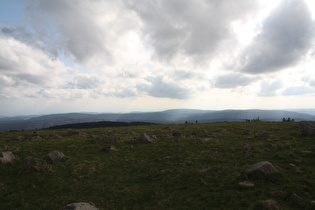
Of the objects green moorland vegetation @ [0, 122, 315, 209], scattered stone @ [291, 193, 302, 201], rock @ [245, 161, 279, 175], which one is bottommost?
green moorland vegetation @ [0, 122, 315, 209]

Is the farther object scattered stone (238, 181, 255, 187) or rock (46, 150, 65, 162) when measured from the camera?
rock (46, 150, 65, 162)

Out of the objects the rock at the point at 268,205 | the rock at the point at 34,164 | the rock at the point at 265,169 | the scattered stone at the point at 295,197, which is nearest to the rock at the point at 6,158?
the rock at the point at 34,164

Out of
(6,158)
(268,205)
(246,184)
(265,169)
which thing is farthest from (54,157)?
(265,169)

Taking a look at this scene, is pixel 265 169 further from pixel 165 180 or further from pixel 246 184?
pixel 165 180

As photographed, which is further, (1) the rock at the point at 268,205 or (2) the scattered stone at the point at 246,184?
(2) the scattered stone at the point at 246,184

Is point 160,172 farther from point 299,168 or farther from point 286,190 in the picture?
point 299,168

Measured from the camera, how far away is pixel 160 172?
1675cm

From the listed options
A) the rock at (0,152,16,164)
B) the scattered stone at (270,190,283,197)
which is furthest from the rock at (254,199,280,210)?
the rock at (0,152,16,164)


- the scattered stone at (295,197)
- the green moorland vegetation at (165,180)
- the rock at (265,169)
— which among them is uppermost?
the rock at (265,169)

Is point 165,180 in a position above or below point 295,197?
below

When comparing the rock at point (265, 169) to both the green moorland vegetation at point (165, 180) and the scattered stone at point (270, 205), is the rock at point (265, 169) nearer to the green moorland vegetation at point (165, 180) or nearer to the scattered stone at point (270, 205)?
the green moorland vegetation at point (165, 180)

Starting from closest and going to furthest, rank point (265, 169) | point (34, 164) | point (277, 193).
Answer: point (277, 193)
point (265, 169)
point (34, 164)

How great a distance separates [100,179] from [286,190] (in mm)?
15274

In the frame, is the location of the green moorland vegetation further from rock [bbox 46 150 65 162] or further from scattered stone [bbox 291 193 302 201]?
rock [bbox 46 150 65 162]
